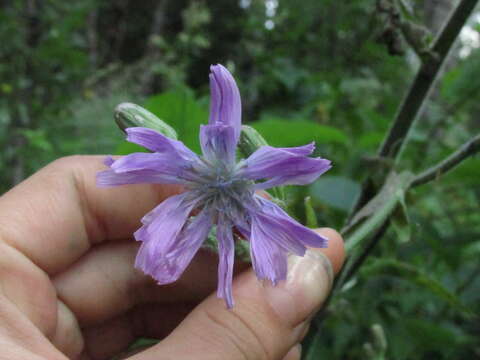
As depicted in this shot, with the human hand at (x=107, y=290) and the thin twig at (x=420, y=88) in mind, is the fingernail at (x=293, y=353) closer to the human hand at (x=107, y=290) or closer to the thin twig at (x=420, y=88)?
the human hand at (x=107, y=290)

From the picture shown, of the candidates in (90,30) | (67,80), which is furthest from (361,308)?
(90,30)

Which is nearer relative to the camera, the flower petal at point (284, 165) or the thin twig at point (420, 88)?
the flower petal at point (284, 165)

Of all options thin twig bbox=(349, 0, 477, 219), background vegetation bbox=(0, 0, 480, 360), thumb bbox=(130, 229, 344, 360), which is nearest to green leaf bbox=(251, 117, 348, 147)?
background vegetation bbox=(0, 0, 480, 360)

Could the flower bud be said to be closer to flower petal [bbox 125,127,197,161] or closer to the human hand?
flower petal [bbox 125,127,197,161]

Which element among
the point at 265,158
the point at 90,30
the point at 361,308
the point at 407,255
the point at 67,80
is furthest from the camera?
the point at 90,30

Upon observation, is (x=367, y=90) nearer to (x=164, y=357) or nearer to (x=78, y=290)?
(x=78, y=290)

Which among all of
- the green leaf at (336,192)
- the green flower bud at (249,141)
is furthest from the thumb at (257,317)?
the green leaf at (336,192)
